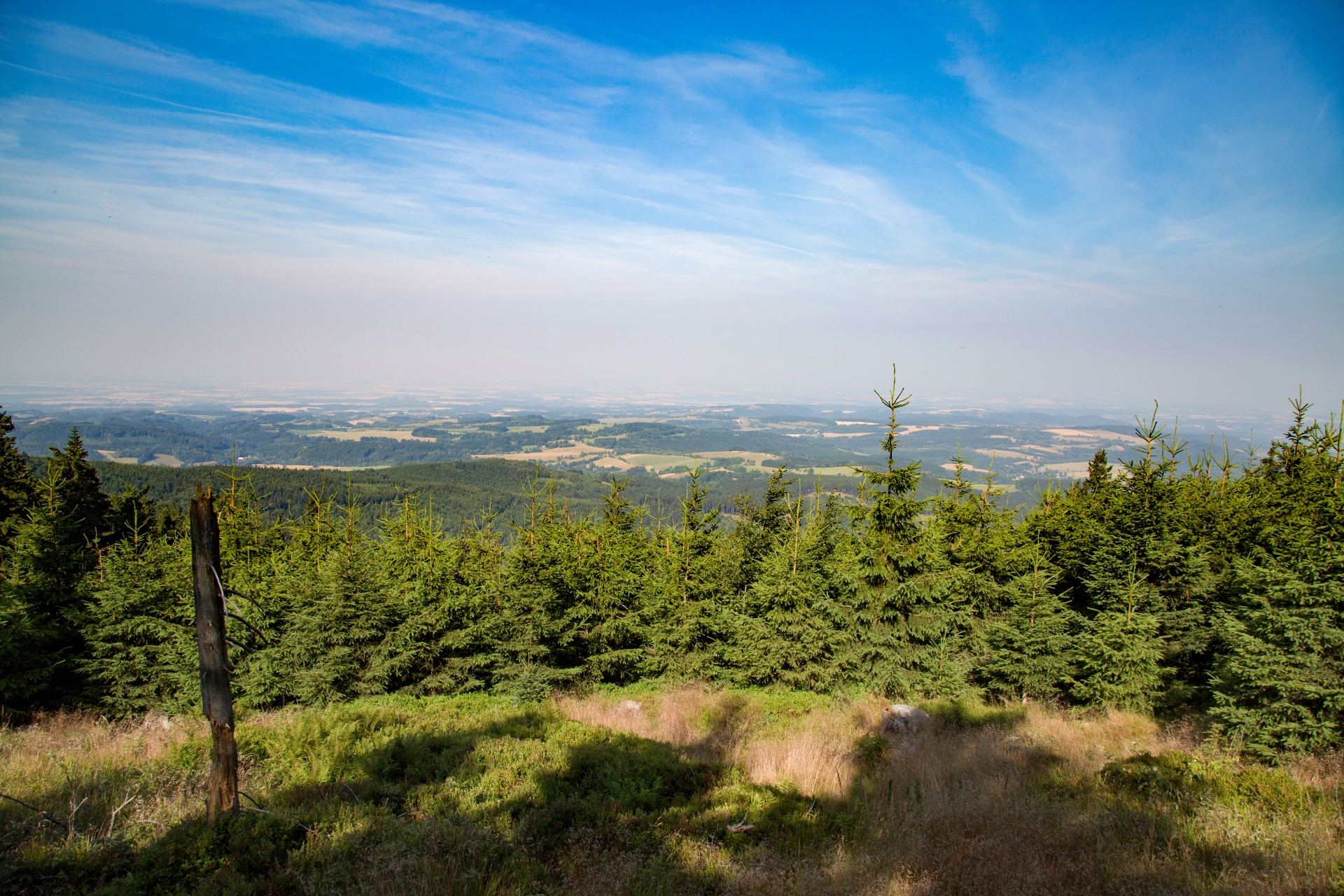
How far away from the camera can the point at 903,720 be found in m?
13.0

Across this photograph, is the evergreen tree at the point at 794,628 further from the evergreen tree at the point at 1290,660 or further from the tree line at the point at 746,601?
the evergreen tree at the point at 1290,660

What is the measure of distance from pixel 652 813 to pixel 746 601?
31.0ft

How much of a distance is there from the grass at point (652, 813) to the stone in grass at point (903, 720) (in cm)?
81

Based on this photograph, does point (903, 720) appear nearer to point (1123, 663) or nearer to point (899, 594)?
point (899, 594)

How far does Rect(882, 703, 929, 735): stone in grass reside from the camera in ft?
41.4

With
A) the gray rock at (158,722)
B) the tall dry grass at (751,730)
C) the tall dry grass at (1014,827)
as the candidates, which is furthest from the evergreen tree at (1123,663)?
the gray rock at (158,722)

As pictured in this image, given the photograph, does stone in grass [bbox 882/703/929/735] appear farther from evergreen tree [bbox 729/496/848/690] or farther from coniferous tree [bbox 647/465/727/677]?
coniferous tree [bbox 647/465/727/677]

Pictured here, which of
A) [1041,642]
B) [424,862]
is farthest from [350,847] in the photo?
[1041,642]

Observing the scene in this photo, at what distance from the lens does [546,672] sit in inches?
621

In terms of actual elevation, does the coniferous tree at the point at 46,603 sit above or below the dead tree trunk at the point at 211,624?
below

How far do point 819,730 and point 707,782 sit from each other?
13.4ft

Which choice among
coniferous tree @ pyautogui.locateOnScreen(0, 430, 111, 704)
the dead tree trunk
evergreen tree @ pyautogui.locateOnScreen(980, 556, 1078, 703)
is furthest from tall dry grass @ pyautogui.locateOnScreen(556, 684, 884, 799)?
coniferous tree @ pyautogui.locateOnScreen(0, 430, 111, 704)

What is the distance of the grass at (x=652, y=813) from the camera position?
5855 mm

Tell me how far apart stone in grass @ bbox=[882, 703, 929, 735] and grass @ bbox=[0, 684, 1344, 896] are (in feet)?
2.66
